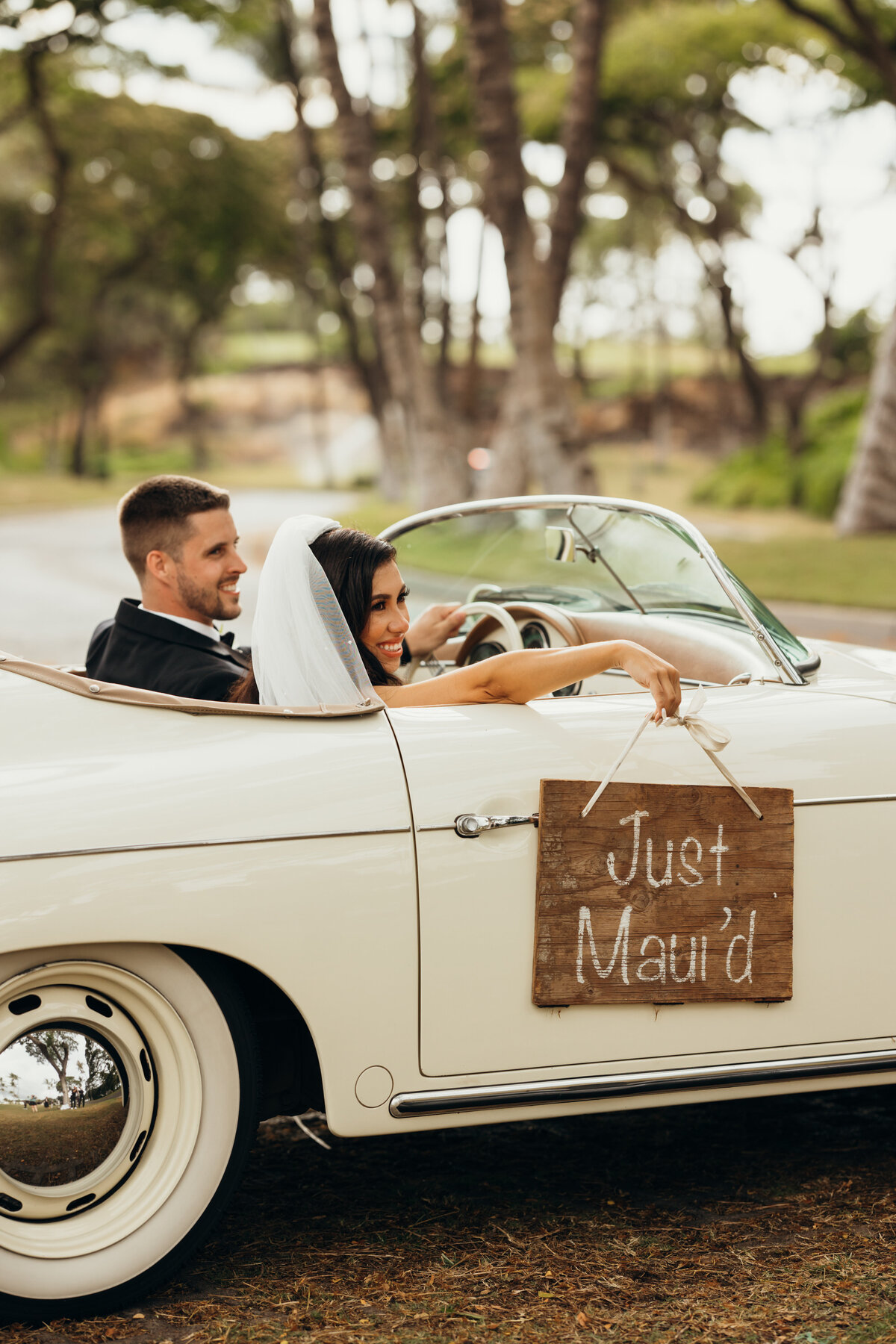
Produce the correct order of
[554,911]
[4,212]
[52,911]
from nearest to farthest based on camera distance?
1. [52,911]
2. [554,911]
3. [4,212]

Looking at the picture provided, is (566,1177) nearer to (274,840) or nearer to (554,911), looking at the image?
(554,911)

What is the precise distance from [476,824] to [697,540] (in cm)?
107

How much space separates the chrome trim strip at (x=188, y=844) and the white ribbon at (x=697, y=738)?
0.40 metres

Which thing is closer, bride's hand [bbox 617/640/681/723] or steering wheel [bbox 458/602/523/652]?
bride's hand [bbox 617/640/681/723]

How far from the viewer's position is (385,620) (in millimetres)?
3018

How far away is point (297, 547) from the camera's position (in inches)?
116

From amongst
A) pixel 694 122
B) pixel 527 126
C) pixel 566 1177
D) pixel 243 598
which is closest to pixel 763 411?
pixel 694 122

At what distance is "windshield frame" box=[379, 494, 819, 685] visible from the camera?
125 inches

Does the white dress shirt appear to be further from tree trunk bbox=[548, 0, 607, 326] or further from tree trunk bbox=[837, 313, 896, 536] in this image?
tree trunk bbox=[837, 313, 896, 536]

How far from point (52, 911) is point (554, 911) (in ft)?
2.96

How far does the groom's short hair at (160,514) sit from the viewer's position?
11.3 ft

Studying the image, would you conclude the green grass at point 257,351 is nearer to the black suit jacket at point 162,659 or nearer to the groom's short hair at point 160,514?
the groom's short hair at point 160,514

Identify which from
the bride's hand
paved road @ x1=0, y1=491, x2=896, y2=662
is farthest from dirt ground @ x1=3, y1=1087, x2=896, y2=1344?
paved road @ x1=0, y1=491, x2=896, y2=662

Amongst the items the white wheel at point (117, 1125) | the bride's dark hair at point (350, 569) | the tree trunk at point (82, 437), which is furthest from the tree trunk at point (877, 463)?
the tree trunk at point (82, 437)
